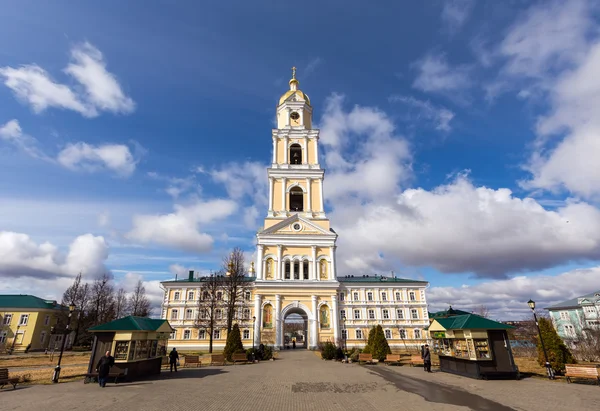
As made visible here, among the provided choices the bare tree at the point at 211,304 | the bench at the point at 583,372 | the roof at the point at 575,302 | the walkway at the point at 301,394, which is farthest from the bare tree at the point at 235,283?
the roof at the point at 575,302

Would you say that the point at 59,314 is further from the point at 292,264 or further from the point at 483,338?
the point at 483,338

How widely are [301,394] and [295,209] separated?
33229 millimetres

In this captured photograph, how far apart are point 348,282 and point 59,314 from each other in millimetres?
45492

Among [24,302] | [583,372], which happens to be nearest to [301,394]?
[583,372]

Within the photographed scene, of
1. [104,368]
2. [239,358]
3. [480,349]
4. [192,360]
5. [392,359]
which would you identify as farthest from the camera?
[239,358]

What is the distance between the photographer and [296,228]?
1555 inches

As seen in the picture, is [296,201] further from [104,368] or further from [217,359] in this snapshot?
[104,368]

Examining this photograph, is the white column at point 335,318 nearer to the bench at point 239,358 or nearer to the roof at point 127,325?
the bench at point 239,358

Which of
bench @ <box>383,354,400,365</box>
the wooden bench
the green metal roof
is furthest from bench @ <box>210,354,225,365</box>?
the green metal roof

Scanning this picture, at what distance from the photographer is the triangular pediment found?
3893 cm

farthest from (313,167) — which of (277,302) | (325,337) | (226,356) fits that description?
(226,356)

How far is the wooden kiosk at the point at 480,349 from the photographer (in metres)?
14.7

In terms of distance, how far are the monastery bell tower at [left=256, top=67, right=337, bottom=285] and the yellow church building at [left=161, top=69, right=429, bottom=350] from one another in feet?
0.40

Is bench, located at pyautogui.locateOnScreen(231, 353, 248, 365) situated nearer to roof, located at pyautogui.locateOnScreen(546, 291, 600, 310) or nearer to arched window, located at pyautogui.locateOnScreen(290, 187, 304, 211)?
arched window, located at pyautogui.locateOnScreen(290, 187, 304, 211)
